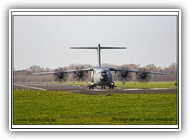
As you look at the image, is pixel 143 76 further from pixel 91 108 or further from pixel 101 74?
A: pixel 91 108

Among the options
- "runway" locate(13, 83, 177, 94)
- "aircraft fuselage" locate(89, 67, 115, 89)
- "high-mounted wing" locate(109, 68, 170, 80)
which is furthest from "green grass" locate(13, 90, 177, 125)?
"high-mounted wing" locate(109, 68, 170, 80)

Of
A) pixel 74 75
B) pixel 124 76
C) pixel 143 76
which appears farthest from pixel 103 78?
pixel 143 76

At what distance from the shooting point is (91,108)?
32.6ft

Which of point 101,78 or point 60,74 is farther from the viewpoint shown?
point 101,78

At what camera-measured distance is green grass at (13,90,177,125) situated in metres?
9.80

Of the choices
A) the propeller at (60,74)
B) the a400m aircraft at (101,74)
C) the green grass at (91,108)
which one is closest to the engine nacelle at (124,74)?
the a400m aircraft at (101,74)

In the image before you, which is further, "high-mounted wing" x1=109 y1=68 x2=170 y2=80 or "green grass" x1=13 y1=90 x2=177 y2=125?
"high-mounted wing" x1=109 y1=68 x2=170 y2=80

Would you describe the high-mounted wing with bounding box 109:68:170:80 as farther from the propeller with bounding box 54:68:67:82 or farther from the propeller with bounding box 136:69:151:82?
the propeller with bounding box 54:68:67:82

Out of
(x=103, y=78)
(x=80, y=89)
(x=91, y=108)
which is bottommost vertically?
(x=91, y=108)

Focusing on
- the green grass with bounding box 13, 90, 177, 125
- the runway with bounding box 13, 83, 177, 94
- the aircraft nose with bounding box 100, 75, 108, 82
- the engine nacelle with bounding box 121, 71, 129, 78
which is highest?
the engine nacelle with bounding box 121, 71, 129, 78

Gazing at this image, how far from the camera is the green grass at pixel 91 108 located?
980 cm

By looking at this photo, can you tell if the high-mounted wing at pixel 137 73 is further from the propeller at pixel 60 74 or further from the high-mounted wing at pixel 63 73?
the propeller at pixel 60 74

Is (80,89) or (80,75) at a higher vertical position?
(80,75)

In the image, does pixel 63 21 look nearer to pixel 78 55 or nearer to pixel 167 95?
pixel 78 55
